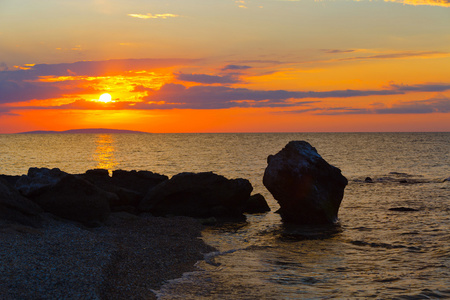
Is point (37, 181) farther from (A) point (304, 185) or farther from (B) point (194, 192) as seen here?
(A) point (304, 185)

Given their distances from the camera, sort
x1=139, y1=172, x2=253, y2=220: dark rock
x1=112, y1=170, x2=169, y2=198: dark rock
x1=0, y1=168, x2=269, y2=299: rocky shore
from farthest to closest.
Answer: x1=112, y1=170, x2=169, y2=198: dark rock, x1=139, y1=172, x2=253, y2=220: dark rock, x1=0, y1=168, x2=269, y2=299: rocky shore

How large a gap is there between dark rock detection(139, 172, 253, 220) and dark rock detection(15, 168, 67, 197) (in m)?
6.92

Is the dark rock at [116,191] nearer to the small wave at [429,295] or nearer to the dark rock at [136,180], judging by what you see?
the dark rock at [136,180]

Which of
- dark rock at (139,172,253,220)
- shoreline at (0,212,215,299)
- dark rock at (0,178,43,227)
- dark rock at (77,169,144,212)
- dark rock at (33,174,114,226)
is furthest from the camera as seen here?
dark rock at (139,172,253,220)

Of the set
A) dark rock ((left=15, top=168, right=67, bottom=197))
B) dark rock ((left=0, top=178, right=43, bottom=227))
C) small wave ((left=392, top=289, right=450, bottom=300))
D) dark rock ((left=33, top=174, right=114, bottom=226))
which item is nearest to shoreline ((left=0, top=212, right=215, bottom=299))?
dark rock ((left=0, top=178, right=43, bottom=227))

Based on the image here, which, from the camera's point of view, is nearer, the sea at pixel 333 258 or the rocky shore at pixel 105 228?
the rocky shore at pixel 105 228

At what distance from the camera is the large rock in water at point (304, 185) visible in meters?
27.0

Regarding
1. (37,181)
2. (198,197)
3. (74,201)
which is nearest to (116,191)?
(198,197)

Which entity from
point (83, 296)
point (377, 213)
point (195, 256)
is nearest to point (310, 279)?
point (195, 256)

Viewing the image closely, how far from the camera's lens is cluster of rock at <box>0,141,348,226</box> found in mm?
22922

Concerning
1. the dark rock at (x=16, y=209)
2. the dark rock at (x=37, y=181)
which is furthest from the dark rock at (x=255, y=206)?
the dark rock at (x=16, y=209)

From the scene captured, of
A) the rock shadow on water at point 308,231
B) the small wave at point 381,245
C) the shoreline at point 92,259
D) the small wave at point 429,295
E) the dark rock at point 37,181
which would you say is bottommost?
the rock shadow on water at point 308,231

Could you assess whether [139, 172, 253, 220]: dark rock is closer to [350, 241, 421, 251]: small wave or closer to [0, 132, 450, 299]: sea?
[0, 132, 450, 299]: sea

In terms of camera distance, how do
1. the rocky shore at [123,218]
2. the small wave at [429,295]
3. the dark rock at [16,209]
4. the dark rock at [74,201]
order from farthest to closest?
the dark rock at [74,201] < the dark rock at [16,209] < the small wave at [429,295] < the rocky shore at [123,218]
